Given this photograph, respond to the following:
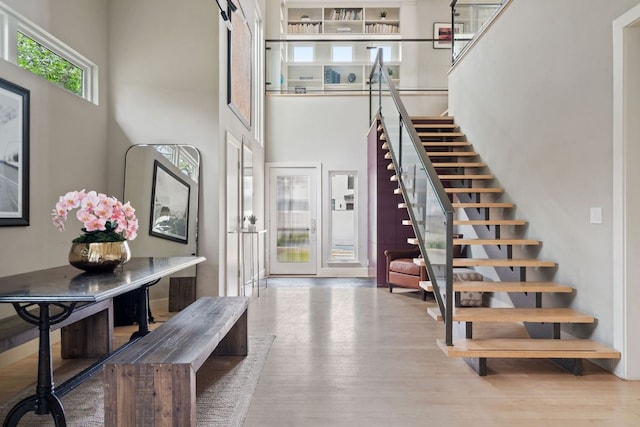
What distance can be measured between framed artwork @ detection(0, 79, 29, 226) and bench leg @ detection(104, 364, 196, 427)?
2045 millimetres

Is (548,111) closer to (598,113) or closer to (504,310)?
(598,113)

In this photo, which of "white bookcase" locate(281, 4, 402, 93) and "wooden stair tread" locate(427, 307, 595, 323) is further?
"white bookcase" locate(281, 4, 402, 93)

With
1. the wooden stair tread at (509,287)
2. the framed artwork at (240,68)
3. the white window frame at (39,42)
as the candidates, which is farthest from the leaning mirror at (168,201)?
the wooden stair tread at (509,287)

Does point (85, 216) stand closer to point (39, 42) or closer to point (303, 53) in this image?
point (39, 42)

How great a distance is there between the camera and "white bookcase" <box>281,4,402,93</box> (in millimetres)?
8438

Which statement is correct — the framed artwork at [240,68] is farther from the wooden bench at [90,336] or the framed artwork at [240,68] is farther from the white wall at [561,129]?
the white wall at [561,129]

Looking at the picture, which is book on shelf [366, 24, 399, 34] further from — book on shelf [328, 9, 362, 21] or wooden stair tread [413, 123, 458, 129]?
wooden stair tread [413, 123, 458, 129]

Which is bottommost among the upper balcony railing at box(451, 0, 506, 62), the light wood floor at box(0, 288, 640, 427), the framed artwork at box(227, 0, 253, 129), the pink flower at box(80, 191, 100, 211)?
the light wood floor at box(0, 288, 640, 427)

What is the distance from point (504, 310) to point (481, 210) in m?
1.79

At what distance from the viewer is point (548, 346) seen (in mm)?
2900

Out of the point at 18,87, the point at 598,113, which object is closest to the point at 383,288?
the point at 598,113

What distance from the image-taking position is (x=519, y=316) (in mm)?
3070

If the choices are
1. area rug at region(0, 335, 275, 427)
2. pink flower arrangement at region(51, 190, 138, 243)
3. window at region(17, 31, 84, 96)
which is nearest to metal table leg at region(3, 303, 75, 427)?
area rug at region(0, 335, 275, 427)

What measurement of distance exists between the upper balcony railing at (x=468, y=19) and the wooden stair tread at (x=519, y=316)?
3490 mm
